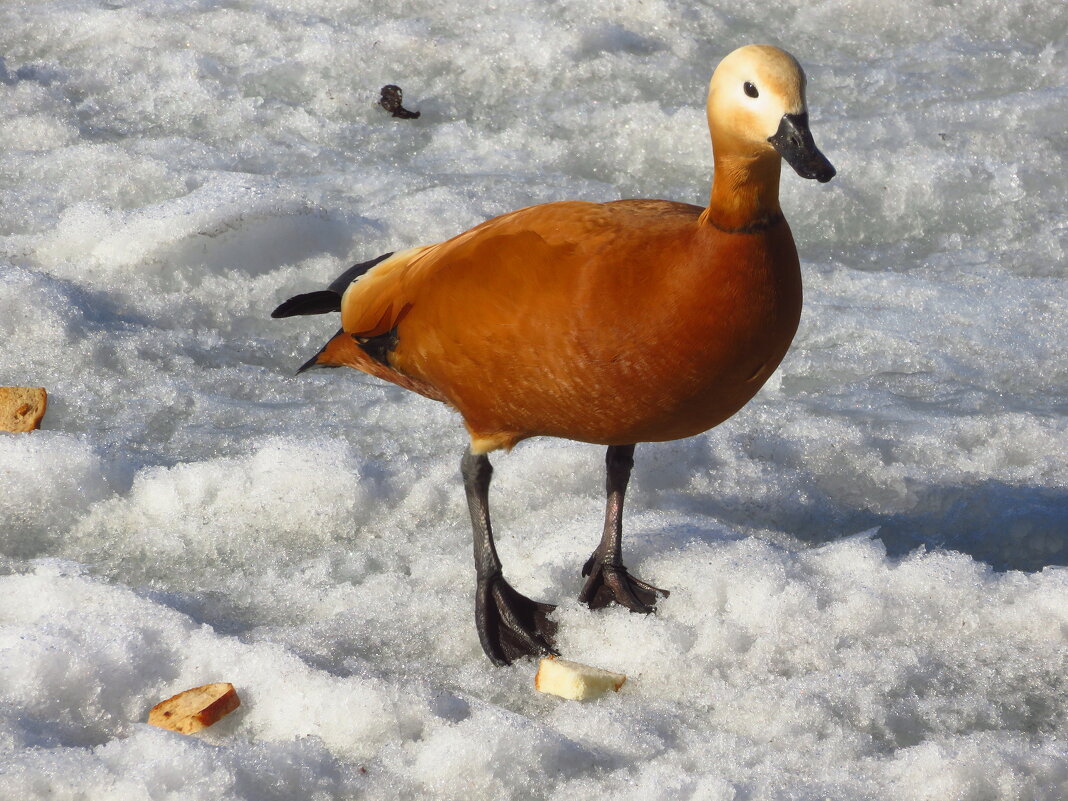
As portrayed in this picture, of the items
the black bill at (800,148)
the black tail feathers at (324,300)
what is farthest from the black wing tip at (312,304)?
the black bill at (800,148)

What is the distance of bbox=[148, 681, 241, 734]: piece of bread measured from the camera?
8.19ft

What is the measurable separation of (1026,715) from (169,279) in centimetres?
322

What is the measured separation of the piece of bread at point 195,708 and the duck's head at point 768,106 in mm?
1526

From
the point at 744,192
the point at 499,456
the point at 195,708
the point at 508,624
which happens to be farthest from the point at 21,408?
the point at 744,192

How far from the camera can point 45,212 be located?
15.7 ft

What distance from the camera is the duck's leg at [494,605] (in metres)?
2.95

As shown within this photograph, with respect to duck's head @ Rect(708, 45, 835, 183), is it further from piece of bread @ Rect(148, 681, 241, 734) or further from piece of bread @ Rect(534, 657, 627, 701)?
piece of bread @ Rect(148, 681, 241, 734)

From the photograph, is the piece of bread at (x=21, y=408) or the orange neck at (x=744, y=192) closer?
the orange neck at (x=744, y=192)

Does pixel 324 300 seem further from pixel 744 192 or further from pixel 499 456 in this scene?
pixel 744 192

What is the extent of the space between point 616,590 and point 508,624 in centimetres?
34

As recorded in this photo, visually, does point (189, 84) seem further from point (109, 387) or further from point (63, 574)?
point (63, 574)

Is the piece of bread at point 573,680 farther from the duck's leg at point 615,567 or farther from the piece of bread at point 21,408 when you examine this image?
the piece of bread at point 21,408

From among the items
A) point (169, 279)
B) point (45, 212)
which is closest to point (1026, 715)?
point (169, 279)

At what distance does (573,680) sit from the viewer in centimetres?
276
